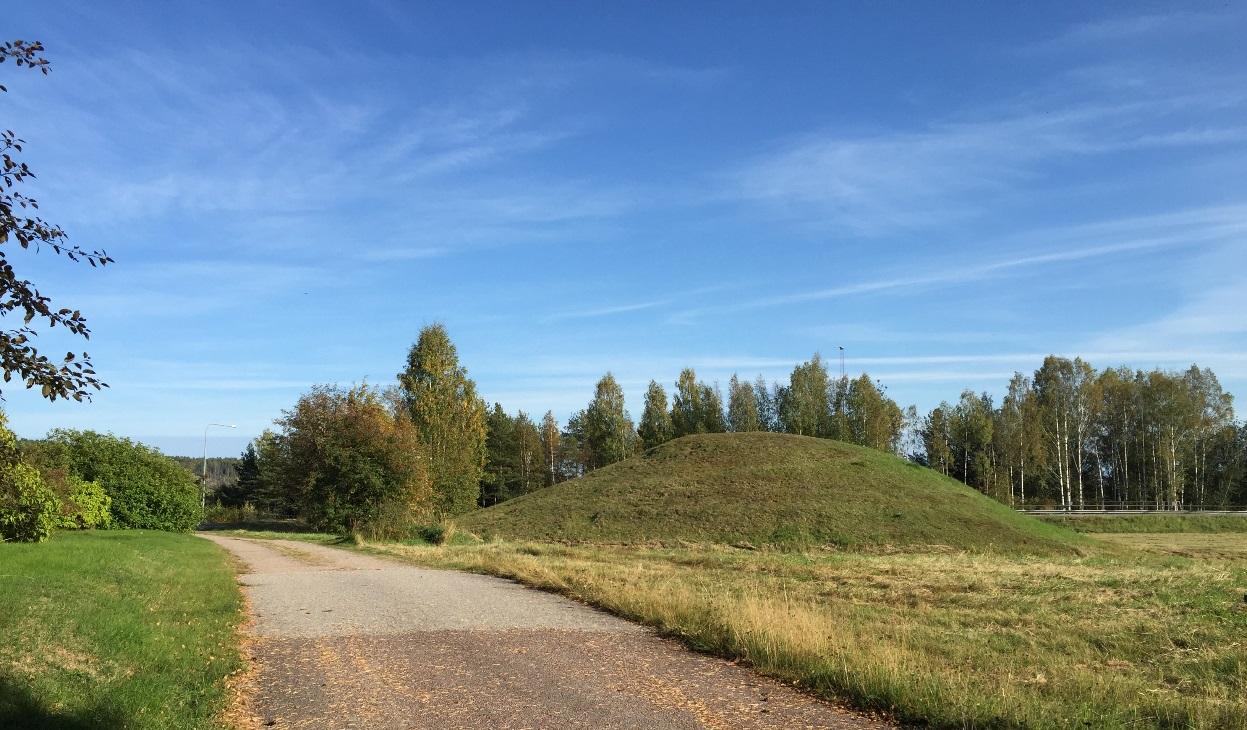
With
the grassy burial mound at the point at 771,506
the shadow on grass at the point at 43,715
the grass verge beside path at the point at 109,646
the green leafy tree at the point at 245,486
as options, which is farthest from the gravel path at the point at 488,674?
the green leafy tree at the point at 245,486

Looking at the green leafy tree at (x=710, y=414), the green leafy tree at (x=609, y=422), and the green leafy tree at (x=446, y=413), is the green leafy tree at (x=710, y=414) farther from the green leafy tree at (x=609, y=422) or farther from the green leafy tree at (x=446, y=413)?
the green leafy tree at (x=446, y=413)

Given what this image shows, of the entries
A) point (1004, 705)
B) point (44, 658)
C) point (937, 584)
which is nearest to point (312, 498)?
point (937, 584)

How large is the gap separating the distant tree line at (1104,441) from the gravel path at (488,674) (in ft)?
243

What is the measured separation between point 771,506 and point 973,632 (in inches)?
1233

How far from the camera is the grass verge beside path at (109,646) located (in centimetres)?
706

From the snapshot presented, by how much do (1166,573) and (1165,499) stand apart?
65.3 metres

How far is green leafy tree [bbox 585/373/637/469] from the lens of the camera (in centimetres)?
8819

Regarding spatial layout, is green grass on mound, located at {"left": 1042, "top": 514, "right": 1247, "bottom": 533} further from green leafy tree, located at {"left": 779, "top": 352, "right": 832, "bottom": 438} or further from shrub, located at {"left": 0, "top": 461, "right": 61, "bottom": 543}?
shrub, located at {"left": 0, "top": 461, "right": 61, "bottom": 543}

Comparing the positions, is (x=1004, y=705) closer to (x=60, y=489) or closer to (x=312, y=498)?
(x=60, y=489)

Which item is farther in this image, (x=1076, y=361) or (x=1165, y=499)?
(x=1076, y=361)

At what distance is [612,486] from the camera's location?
5178cm

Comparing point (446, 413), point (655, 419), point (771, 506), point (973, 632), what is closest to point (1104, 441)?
point (655, 419)

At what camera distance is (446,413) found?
190 feet

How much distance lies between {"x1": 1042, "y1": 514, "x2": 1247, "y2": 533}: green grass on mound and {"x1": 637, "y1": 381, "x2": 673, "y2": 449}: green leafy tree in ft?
131
